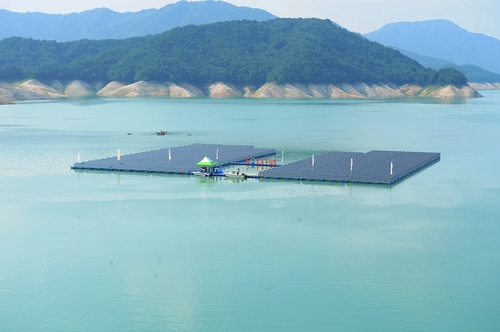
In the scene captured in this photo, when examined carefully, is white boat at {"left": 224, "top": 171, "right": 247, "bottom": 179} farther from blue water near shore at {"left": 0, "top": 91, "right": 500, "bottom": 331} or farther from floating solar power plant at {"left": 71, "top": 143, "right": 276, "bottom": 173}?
floating solar power plant at {"left": 71, "top": 143, "right": 276, "bottom": 173}

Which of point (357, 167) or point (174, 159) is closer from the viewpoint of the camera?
point (357, 167)

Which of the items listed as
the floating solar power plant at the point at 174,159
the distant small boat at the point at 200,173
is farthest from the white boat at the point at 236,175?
the floating solar power plant at the point at 174,159

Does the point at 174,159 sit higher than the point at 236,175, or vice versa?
the point at 174,159

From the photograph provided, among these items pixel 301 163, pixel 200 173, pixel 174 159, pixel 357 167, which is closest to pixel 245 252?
pixel 200 173

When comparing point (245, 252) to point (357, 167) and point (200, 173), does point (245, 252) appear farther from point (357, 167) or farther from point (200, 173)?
point (357, 167)

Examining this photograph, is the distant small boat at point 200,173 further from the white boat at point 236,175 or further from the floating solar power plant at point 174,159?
the white boat at point 236,175

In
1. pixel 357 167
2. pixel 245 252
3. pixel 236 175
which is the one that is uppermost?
pixel 357 167

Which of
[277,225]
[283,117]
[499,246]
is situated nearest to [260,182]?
[277,225]
